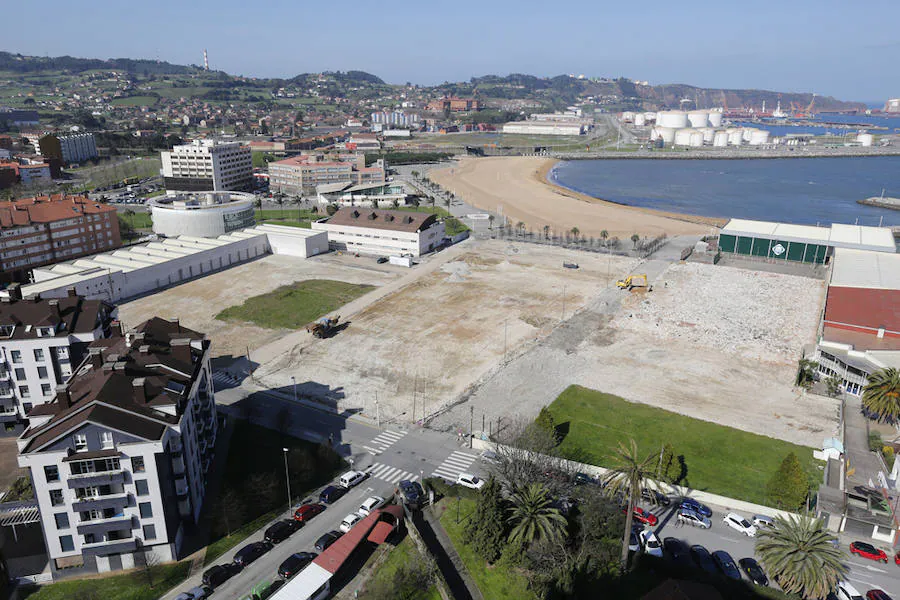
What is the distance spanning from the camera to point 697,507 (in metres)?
30.2

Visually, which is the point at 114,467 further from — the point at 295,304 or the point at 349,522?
the point at 295,304

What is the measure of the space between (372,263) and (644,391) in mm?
44354

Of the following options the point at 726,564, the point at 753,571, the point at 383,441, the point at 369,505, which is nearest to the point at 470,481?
the point at 369,505

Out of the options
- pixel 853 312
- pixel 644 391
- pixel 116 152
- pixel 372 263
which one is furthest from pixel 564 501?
pixel 116 152

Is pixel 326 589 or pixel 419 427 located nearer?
pixel 326 589

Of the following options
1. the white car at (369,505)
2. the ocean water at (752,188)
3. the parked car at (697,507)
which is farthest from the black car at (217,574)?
the ocean water at (752,188)

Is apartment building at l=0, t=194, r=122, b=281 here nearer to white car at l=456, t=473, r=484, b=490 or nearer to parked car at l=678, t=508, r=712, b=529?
white car at l=456, t=473, r=484, b=490

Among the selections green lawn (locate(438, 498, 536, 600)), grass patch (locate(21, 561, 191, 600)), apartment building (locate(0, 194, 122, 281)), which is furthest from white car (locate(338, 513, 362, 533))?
apartment building (locate(0, 194, 122, 281))

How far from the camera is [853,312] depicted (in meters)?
49.1

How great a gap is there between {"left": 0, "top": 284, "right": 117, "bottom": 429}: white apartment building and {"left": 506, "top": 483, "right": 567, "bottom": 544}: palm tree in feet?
93.5

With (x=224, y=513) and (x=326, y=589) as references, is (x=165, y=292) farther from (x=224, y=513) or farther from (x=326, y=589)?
(x=326, y=589)

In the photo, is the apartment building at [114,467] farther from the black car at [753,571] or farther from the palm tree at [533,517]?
the black car at [753,571]

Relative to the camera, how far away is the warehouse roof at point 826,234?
74000mm

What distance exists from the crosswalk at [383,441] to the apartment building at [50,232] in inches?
2183
